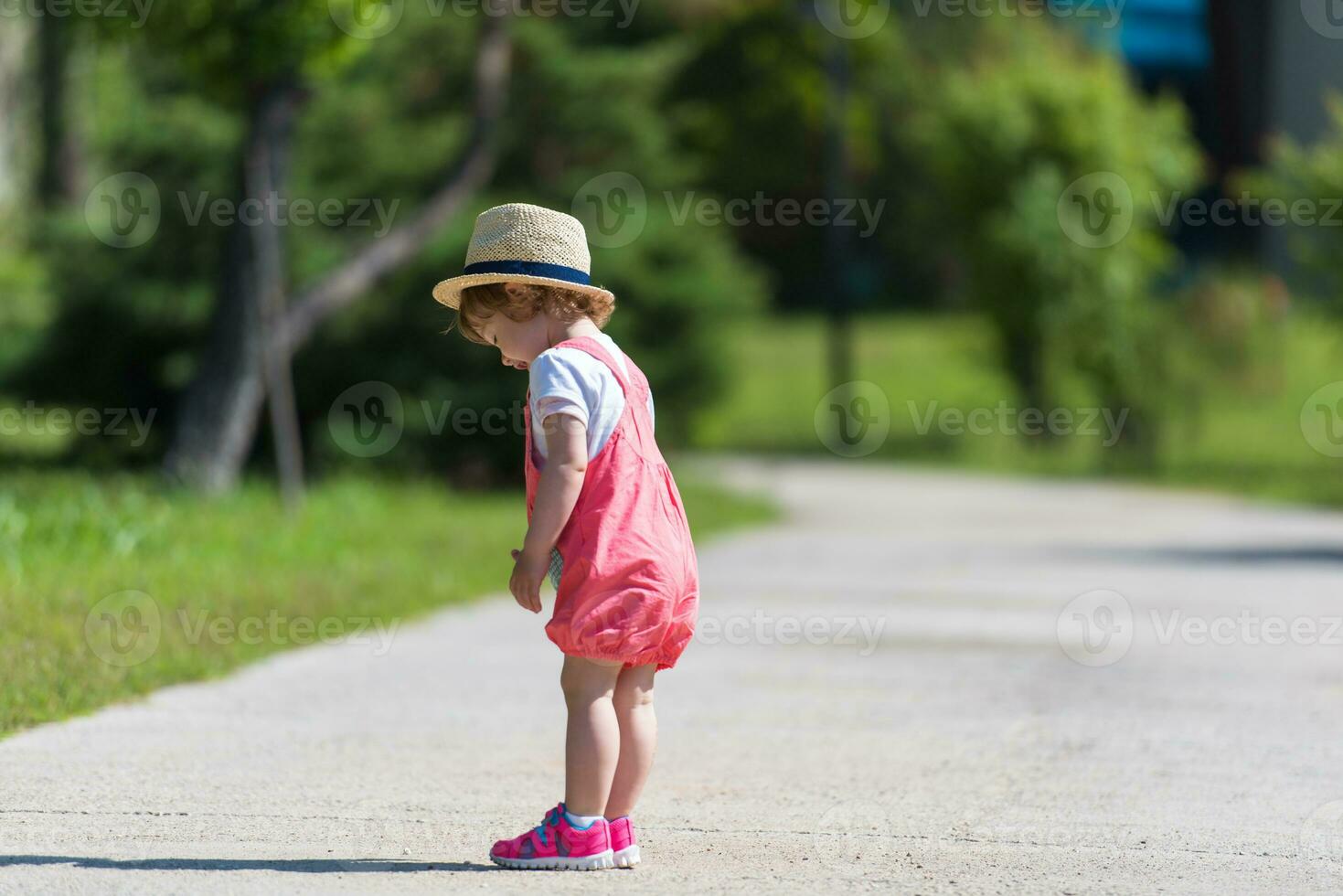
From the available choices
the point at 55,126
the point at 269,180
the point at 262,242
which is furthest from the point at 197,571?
the point at 55,126

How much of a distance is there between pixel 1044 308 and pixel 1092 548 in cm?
1202

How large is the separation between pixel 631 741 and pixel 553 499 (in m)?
0.64

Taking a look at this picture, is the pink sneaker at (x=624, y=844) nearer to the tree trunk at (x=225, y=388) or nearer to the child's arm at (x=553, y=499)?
the child's arm at (x=553, y=499)

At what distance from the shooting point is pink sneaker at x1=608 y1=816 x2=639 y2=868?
4719 millimetres

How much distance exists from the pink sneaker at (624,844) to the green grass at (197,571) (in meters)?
2.42

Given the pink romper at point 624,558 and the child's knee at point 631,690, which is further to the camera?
the child's knee at point 631,690

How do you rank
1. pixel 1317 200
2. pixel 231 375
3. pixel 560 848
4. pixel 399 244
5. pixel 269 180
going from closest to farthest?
pixel 560 848 < pixel 269 180 < pixel 231 375 < pixel 399 244 < pixel 1317 200

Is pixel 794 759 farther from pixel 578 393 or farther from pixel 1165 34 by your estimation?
pixel 1165 34

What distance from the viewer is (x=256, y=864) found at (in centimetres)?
462

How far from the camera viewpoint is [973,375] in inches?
1335

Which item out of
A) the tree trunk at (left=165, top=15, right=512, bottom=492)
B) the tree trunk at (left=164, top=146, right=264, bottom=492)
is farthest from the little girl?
the tree trunk at (left=164, top=146, right=264, bottom=492)

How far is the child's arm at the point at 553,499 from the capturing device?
460 centimetres

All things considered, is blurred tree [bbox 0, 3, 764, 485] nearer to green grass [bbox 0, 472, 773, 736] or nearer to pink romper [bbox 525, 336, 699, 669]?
green grass [bbox 0, 472, 773, 736]

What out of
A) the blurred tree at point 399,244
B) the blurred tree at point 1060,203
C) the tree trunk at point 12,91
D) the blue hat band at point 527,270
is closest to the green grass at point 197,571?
the blurred tree at point 399,244
